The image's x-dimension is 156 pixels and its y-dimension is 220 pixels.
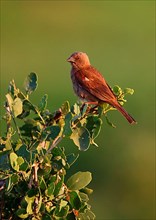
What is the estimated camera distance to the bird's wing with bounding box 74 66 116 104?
4607mm

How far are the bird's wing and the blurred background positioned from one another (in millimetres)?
1663

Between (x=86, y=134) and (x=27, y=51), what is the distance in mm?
10008

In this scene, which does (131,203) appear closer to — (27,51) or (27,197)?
(27,197)

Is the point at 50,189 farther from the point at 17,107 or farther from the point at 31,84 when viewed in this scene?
the point at 31,84

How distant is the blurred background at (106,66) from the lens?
706 centimetres

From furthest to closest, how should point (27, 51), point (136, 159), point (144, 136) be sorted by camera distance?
point (27, 51) → point (144, 136) → point (136, 159)

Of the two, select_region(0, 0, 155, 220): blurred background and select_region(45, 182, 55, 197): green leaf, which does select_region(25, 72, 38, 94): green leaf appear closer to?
select_region(45, 182, 55, 197): green leaf

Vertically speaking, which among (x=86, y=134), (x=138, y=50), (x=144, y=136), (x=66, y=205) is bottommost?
(x=66, y=205)

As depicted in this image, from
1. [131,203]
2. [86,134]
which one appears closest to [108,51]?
[131,203]

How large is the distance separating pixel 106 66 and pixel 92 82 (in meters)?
7.28

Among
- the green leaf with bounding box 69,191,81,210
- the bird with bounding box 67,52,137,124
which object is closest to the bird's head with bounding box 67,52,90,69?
Answer: the bird with bounding box 67,52,137,124

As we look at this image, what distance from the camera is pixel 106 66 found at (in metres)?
12.2

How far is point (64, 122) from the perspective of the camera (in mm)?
2811

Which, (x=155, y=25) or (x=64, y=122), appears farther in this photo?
(x=155, y=25)
